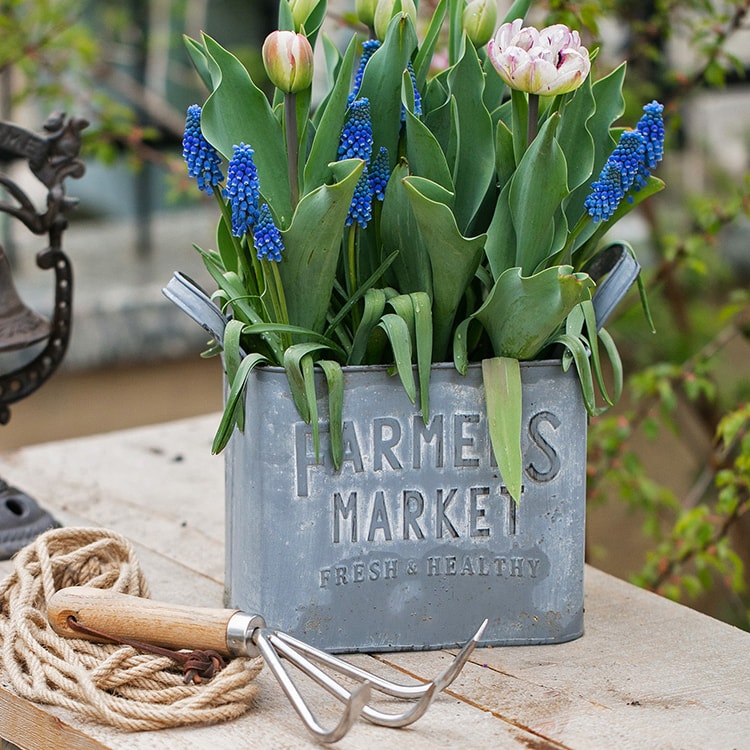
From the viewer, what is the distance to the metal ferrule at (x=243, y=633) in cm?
80

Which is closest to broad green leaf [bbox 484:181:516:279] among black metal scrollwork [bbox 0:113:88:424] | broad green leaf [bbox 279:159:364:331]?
broad green leaf [bbox 279:159:364:331]

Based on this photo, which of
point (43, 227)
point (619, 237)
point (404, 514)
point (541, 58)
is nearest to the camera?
point (541, 58)

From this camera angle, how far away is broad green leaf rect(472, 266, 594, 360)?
2.57 ft

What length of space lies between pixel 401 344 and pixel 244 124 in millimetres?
201

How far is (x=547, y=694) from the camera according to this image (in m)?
0.82

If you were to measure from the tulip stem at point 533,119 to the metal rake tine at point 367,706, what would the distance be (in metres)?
0.38

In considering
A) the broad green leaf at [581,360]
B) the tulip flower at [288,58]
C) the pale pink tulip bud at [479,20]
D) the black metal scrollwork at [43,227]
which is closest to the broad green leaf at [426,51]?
the pale pink tulip bud at [479,20]

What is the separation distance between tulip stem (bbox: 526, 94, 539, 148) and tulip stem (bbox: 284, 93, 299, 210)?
16 centimetres

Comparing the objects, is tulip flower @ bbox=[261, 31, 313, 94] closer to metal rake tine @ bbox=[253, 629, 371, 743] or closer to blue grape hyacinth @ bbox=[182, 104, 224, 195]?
blue grape hyacinth @ bbox=[182, 104, 224, 195]

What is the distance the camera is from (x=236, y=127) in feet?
2.77

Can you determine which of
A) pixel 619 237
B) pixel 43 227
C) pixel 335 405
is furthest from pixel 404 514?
pixel 619 237

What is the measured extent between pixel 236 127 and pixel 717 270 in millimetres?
2053

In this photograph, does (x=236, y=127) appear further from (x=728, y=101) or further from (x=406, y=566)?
(x=728, y=101)

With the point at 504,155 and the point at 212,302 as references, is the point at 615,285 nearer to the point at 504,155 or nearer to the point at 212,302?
the point at 504,155
